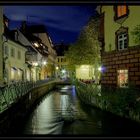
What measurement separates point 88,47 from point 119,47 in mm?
21494

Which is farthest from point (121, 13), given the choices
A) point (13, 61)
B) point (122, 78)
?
point (13, 61)

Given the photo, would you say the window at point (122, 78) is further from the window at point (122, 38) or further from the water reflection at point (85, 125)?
the water reflection at point (85, 125)

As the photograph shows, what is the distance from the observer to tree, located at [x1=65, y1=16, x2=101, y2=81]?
44.4 meters

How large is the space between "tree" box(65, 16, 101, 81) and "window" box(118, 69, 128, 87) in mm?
17250

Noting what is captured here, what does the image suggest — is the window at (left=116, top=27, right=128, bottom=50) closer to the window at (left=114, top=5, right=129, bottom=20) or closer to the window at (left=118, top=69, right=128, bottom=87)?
the window at (left=114, top=5, right=129, bottom=20)


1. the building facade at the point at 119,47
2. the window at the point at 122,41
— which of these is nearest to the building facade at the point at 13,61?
the building facade at the point at 119,47

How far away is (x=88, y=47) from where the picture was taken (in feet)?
159

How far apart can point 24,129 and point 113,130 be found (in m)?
4.67

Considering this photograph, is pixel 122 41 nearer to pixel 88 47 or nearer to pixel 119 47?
pixel 119 47

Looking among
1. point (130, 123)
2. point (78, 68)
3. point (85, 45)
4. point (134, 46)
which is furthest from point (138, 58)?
point (78, 68)

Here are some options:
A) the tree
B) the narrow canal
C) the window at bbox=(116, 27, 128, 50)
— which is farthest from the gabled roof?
the narrow canal

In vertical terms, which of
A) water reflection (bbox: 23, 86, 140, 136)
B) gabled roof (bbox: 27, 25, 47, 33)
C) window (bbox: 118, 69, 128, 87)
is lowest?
water reflection (bbox: 23, 86, 140, 136)

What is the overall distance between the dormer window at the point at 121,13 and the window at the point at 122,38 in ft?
2.74

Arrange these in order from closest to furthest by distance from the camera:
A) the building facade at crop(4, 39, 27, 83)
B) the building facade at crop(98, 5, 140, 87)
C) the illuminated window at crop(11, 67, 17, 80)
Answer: the building facade at crop(98, 5, 140, 87), the building facade at crop(4, 39, 27, 83), the illuminated window at crop(11, 67, 17, 80)
